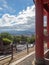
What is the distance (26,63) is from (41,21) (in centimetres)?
230

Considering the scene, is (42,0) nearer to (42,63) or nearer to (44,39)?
(44,39)

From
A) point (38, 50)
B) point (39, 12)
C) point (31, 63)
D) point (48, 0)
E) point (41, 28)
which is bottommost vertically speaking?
point (31, 63)

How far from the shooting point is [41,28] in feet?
30.5

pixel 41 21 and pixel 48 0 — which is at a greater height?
pixel 48 0

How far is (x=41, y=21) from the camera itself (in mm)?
9234

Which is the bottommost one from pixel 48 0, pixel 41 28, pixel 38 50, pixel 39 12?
pixel 38 50

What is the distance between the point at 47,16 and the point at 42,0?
6327 millimetres

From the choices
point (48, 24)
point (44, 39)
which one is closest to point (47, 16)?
point (48, 24)

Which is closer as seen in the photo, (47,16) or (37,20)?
(37,20)

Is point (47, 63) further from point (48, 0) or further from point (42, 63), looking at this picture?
point (48, 0)

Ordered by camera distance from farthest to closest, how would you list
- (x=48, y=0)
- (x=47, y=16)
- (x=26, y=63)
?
(x=47, y=16)
(x=26, y=63)
(x=48, y=0)

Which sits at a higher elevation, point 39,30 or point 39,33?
point 39,30

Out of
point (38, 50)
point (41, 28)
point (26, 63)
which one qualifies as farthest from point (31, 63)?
point (41, 28)

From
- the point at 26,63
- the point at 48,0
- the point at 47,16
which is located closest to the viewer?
the point at 48,0
